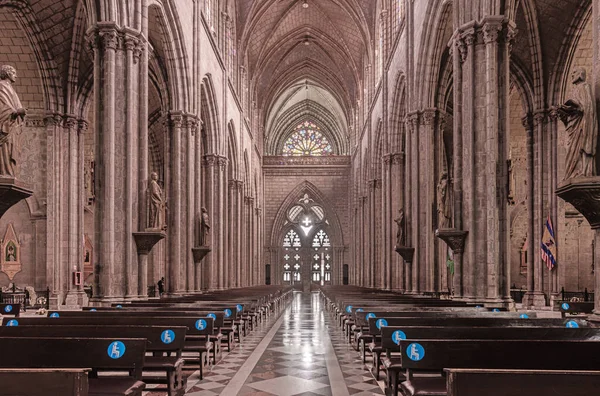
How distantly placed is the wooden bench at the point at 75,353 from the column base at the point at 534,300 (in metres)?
18.1

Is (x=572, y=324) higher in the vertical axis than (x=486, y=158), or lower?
lower

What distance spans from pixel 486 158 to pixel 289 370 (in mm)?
6795

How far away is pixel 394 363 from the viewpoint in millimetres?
6133

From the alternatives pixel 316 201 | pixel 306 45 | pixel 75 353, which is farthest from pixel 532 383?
pixel 316 201

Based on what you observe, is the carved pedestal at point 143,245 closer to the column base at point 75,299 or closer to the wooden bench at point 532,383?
the column base at point 75,299

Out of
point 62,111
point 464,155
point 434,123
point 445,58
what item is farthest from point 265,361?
point 62,111

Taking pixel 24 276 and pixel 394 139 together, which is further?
pixel 394 139

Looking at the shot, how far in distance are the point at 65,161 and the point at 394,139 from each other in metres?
13.5

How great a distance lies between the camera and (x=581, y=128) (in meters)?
7.11

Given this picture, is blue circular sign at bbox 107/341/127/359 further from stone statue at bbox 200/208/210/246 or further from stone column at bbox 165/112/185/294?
stone statue at bbox 200/208/210/246

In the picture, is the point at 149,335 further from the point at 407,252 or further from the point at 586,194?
the point at 407,252

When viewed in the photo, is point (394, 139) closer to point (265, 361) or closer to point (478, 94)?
point (478, 94)

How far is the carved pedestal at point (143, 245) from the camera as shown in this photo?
42.2 ft

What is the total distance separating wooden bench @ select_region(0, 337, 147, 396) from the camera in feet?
15.1
